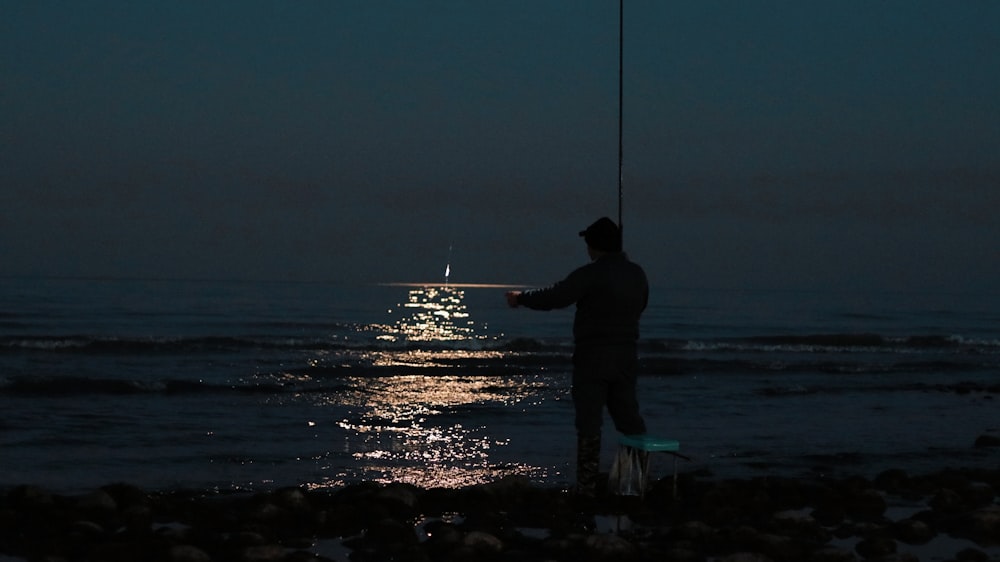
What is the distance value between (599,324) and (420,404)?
838 centimetres

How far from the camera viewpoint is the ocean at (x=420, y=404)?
10.0 m

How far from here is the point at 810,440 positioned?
40.0ft

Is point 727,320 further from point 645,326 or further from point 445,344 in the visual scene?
point 445,344

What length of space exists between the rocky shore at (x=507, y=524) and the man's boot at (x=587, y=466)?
4.6 inches

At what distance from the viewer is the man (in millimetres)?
7369

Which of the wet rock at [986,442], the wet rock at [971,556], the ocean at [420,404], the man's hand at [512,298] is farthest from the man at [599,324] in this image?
the wet rock at [986,442]

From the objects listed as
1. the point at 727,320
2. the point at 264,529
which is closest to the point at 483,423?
the point at 264,529

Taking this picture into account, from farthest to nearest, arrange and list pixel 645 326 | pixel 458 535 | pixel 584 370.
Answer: pixel 645 326, pixel 584 370, pixel 458 535

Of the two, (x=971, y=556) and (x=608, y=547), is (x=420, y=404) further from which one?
(x=971, y=556)

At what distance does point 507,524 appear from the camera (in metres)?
6.87

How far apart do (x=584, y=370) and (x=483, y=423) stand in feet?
19.2

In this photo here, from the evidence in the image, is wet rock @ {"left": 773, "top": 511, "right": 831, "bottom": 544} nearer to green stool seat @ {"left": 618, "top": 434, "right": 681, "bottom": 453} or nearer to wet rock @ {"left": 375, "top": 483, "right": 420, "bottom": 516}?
green stool seat @ {"left": 618, "top": 434, "right": 681, "bottom": 453}

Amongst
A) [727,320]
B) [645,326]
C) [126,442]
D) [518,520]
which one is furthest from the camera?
[727,320]

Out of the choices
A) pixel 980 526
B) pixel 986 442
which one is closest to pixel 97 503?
pixel 980 526
